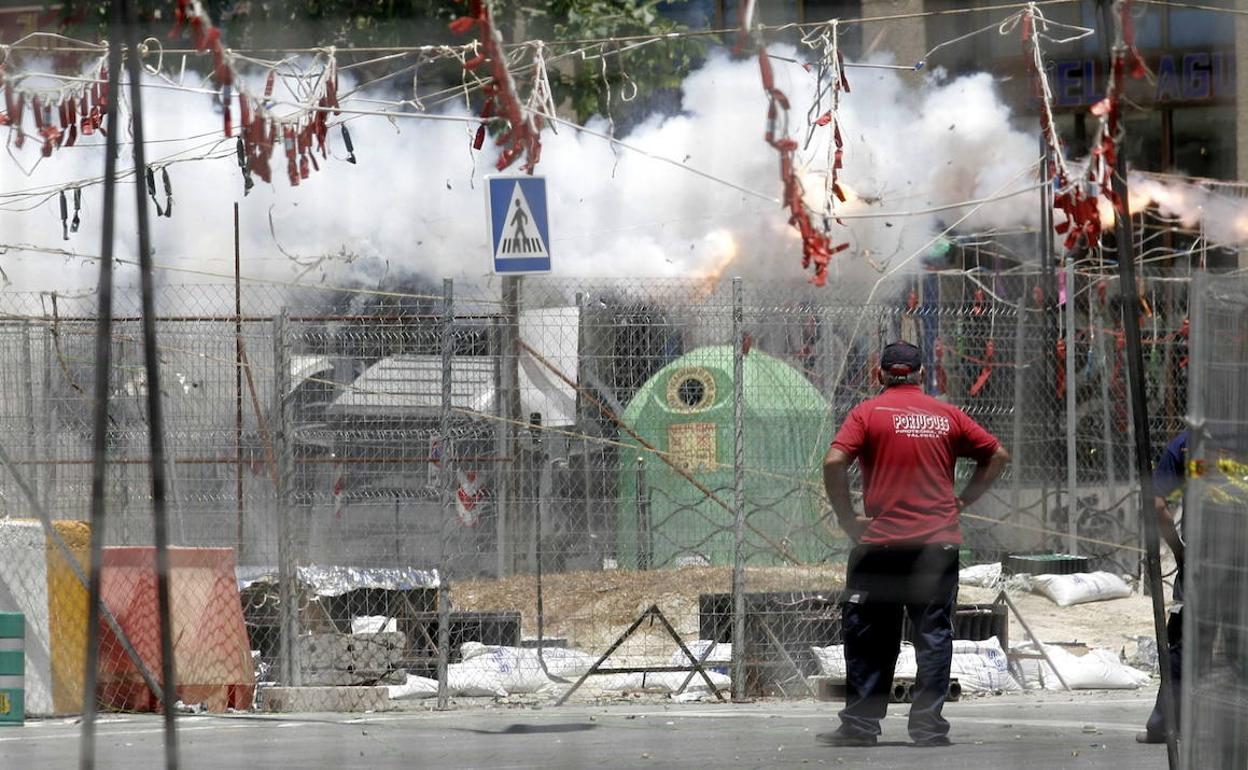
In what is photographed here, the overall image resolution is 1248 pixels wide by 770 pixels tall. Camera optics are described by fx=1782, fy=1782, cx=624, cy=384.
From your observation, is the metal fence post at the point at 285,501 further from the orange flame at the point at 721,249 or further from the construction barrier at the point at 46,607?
the orange flame at the point at 721,249

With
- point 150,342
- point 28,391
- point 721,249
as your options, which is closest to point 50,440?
point 28,391

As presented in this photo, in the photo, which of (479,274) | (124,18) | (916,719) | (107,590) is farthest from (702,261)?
(124,18)

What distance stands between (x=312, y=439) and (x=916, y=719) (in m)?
3.46

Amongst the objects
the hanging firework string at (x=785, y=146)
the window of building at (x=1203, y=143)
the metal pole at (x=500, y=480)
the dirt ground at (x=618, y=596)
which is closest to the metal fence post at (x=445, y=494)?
the metal pole at (x=500, y=480)

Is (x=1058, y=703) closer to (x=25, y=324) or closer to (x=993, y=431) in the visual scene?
(x=993, y=431)

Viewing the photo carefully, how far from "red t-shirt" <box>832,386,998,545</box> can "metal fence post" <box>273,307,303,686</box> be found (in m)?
2.80

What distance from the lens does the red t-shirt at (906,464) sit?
6.27 meters

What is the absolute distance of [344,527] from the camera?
27.0 ft

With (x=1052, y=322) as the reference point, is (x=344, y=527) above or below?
below

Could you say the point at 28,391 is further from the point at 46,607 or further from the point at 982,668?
the point at 982,668

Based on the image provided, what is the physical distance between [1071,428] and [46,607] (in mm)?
6608

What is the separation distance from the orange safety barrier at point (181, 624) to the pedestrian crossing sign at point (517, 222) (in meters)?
1.79

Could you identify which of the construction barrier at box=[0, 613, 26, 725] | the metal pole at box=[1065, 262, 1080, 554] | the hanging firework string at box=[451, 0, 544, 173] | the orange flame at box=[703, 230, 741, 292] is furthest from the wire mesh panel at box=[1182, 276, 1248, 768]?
the orange flame at box=[703, 230, 741, 292]

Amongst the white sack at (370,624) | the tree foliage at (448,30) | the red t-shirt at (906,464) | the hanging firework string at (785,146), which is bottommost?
the white sack at (370,624)
